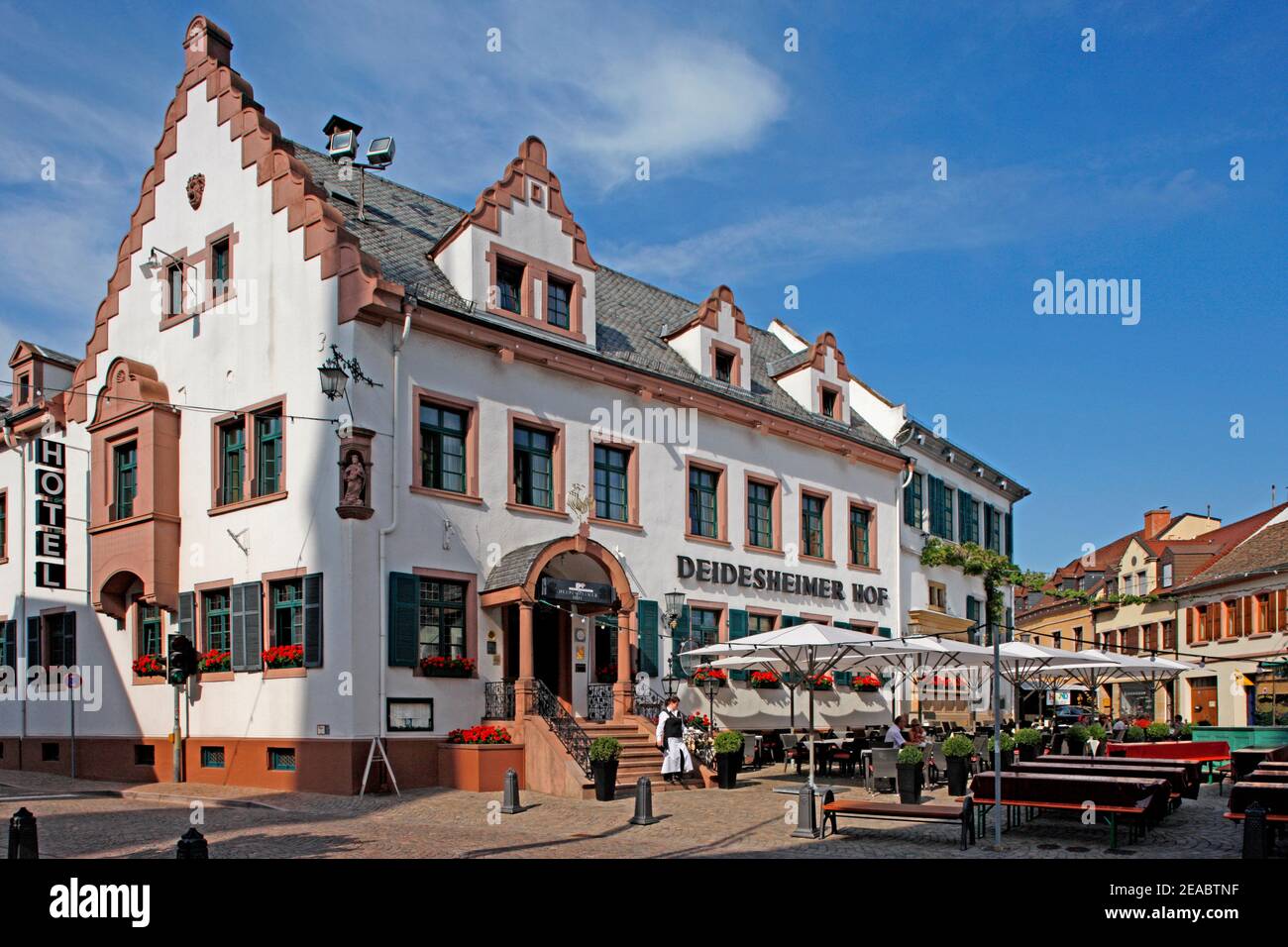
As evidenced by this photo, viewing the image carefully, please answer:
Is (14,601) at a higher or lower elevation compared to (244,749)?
higher

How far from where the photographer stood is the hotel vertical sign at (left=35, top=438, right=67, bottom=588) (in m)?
25.2

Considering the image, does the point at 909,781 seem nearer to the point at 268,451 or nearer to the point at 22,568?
the point at 268,451

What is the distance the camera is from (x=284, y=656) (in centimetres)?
2017

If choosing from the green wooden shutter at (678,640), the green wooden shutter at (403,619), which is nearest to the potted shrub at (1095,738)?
the green wooden shutter at (678,640)

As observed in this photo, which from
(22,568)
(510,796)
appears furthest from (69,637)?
(510,796)

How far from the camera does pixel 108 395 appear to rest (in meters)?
24.2

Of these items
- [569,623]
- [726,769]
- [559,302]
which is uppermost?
[559,302]

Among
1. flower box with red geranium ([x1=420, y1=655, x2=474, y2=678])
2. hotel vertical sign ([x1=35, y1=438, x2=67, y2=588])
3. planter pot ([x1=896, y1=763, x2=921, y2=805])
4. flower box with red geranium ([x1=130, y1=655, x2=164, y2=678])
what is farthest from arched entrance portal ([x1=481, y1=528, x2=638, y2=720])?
hotel vertical sign ([x1=35, y1=438, x2=67, y2=588])

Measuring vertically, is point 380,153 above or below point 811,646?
above

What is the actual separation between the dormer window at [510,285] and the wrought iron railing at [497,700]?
23.2ft

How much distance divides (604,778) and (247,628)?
6883 millimetres
